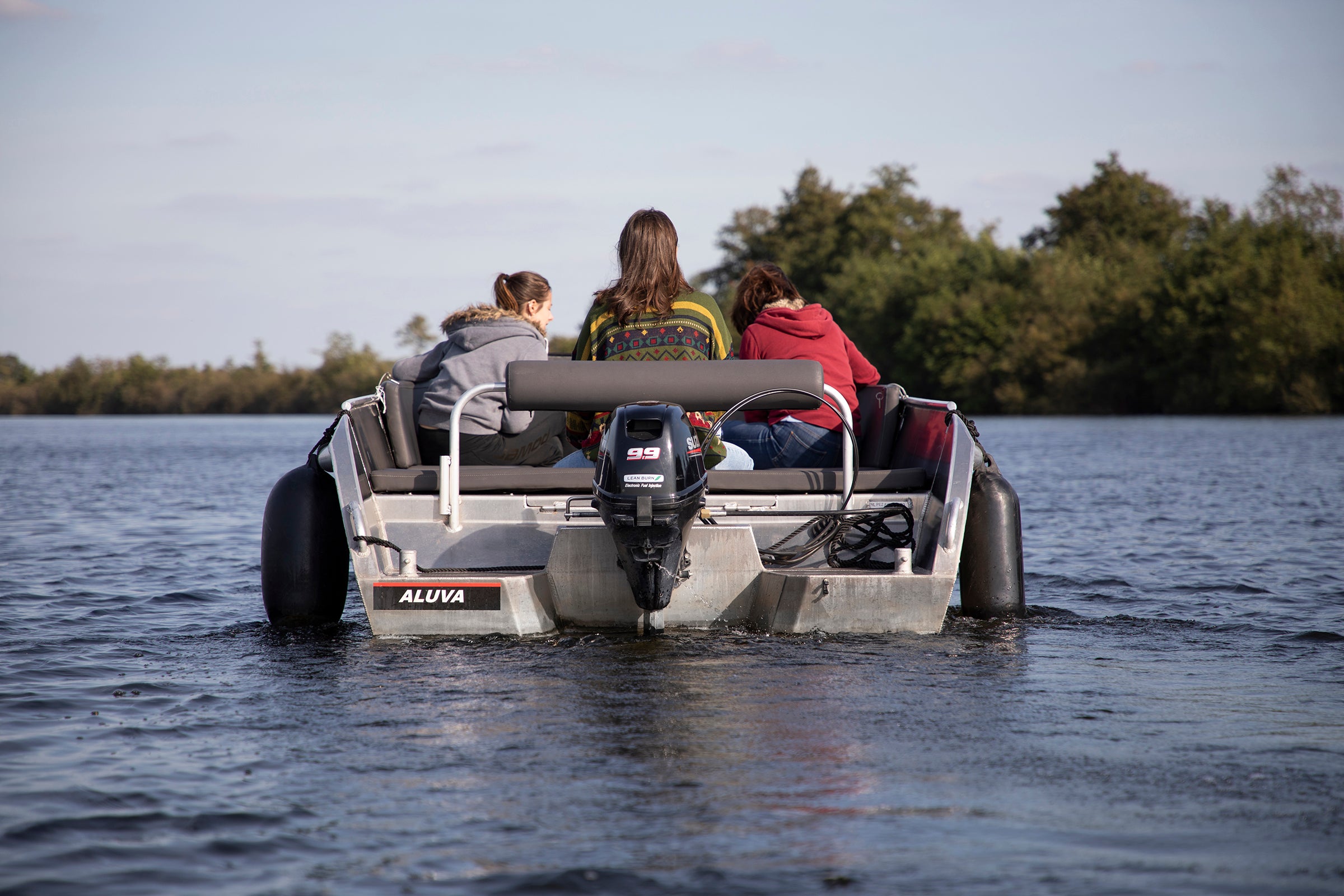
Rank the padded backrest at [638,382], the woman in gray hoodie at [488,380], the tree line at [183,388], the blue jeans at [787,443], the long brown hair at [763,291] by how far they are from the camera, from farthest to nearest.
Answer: the tree line at [183,388], the long brown hair at [763,291], the woman in gray hoodie at [488,380], the blue jeans at [787,443], the padded backrest at [638,382]

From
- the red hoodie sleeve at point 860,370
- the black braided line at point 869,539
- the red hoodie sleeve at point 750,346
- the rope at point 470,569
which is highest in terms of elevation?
the red hoodie sleeve at point 750,346

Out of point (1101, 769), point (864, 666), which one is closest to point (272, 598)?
point (864, 666)

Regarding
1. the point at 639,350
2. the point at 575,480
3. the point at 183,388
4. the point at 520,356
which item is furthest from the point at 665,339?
the point at 183,388

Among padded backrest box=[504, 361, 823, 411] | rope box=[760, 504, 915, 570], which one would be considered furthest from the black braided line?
padded backrest box=[504, 361, 823, 411]

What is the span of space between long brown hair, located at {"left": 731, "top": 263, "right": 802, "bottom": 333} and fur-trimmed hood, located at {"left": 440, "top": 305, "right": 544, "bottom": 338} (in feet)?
3.53

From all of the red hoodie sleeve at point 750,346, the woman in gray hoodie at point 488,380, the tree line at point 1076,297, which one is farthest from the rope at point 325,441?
the tree line at point 1076,297

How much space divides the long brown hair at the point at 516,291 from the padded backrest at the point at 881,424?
185cm

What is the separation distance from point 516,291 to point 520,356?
496 mm

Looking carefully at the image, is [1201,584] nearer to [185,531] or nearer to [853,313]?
[185,531]

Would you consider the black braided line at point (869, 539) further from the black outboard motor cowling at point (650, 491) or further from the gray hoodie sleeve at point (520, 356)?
the gray hoodie sleeve at point (520, 356)

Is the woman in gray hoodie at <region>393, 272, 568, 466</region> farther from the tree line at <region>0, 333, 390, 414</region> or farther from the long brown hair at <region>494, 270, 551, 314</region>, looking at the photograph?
the tree line at <region>0, 333, 390, 414</region>

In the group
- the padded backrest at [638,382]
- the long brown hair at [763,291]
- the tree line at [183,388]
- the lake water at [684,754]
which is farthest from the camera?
the tree line at [183,388]

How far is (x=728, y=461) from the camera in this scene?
5.75 meters

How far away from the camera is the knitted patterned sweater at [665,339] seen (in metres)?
5.53
